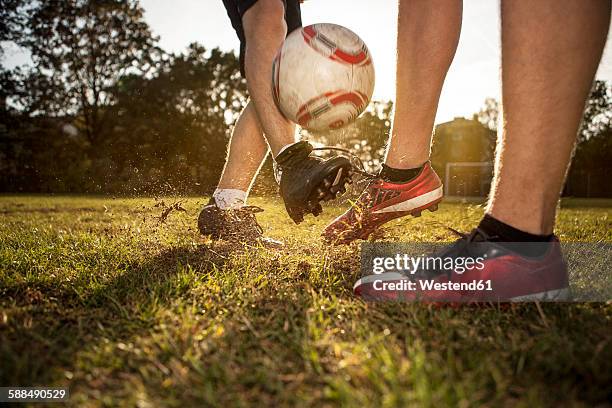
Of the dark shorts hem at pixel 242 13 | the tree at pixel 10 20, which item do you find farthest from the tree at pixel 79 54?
the dark shorts hem at pixel 242 13

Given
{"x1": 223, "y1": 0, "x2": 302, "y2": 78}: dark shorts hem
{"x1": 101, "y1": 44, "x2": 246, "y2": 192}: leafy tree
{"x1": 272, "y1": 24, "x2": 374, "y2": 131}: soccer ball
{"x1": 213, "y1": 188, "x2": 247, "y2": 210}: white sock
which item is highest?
{"x1": 101, "y1": 44, "x2": 246, "y2": 192}: leafy tree

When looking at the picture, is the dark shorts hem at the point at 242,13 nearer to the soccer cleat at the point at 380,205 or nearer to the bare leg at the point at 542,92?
the soccer cleat at the point at 380,205

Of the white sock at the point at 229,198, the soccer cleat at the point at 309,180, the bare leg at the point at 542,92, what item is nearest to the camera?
the bare leg at the point at 542,92

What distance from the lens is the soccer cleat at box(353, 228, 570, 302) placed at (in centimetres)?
157

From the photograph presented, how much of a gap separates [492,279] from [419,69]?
131 centimetres

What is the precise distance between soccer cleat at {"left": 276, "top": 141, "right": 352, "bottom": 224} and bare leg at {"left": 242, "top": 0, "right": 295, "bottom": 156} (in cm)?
28

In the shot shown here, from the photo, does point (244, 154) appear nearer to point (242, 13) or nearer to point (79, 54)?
point (242, 13)

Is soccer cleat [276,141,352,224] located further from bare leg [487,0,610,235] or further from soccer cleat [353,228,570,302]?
bare leg [487,0,610,235]

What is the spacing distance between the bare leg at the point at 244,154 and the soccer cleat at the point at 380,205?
87cm

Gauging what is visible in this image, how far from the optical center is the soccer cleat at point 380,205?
2.55 m

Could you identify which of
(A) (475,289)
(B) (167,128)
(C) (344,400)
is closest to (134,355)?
(C) (344,400)

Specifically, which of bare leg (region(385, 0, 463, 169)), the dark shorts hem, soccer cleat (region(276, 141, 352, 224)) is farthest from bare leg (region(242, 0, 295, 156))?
bare leg (region(385, 0, 463, 169))

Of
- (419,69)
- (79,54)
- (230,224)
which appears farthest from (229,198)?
(79,54)

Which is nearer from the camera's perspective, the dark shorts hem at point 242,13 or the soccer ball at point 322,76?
the soccer ball at point 322,76
